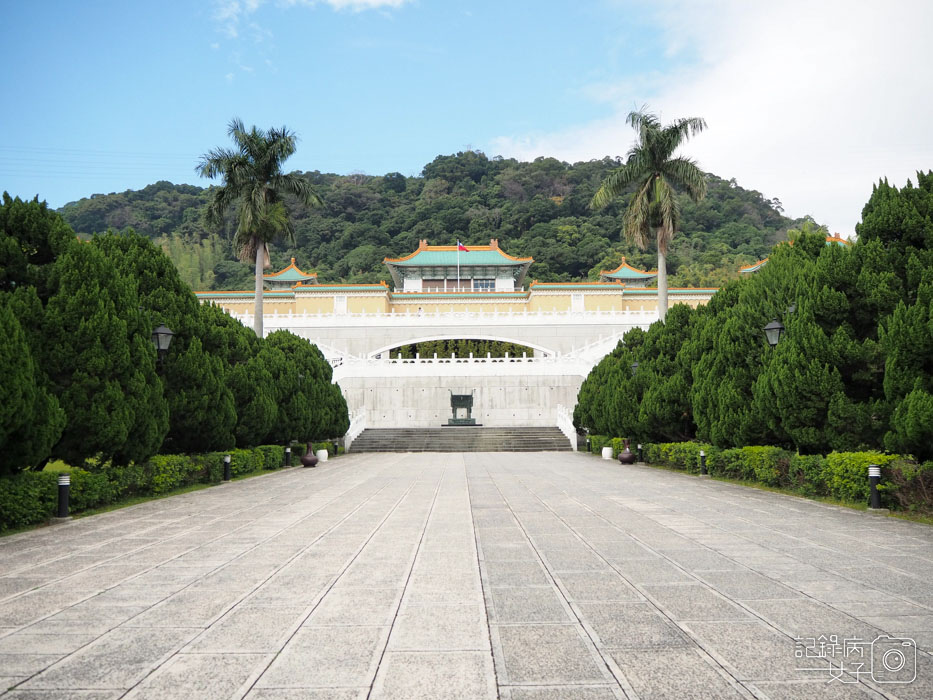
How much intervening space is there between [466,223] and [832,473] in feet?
222

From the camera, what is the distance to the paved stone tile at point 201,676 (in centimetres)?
325

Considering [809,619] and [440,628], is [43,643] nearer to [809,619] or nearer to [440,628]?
[440,628]

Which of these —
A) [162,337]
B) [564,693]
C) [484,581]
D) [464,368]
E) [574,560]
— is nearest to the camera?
[564,693]

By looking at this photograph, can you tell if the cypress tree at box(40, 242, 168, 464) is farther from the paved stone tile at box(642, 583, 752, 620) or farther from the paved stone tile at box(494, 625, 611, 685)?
the paved stone tile at box(642, 583, 752, 620)

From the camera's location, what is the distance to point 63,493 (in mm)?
9016

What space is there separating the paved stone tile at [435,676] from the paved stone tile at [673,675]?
0.69 metres

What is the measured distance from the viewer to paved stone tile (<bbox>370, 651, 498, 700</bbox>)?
3.23 m

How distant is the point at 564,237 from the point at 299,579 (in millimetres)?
65341

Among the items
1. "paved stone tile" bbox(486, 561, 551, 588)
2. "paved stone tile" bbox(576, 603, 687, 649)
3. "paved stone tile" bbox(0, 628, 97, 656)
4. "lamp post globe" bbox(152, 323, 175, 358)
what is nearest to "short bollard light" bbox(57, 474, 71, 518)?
"lamp post globe" bbox(152, 323, 175, 358)

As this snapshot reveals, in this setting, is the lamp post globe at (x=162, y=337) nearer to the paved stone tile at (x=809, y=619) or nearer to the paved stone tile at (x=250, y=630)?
the paved stone tile at (x=250, y=630)

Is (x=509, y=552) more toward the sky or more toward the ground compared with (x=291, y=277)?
more toward the ground

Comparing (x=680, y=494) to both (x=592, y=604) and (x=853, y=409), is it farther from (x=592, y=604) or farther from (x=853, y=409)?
(x=592, y=604)

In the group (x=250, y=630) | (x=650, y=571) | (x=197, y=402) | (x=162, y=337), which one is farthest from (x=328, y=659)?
(x=197, y=402)

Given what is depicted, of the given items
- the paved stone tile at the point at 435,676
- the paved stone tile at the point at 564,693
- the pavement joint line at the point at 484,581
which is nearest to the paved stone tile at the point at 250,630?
the paved stone tile at the point at 435,676
